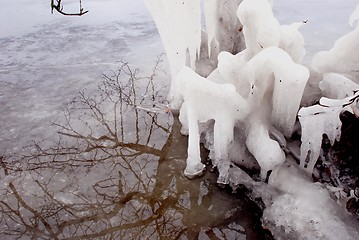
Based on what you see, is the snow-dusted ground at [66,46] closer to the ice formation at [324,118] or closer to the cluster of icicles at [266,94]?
the cluster of icicles at [266,94]

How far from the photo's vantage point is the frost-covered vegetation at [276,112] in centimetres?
251

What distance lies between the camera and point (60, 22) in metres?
8.30

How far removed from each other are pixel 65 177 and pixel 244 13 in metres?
2.24

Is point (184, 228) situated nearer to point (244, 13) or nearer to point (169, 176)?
point (169, 176)

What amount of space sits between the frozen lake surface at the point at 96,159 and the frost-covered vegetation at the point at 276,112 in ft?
0.98

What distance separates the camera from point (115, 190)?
3.06m

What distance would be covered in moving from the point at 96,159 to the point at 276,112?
5.97 feet

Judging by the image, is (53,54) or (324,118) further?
(53,54)

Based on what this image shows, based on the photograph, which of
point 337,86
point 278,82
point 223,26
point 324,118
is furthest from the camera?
point 223,26

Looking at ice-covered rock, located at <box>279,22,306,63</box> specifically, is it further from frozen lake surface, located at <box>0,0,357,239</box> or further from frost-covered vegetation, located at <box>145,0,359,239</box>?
frozen lake surface, located at <box>0,0,357,239</box>

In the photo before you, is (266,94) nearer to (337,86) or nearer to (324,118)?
(337,86)

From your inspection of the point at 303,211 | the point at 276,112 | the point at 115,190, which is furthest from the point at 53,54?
the point at 303,211

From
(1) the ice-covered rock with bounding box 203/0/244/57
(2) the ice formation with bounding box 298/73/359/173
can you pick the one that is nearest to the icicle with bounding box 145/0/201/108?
(1) the ice-covered rock with bounding box 203/0/244/57

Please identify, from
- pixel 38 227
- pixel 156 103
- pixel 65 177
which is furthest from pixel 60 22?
pixel 38 227
